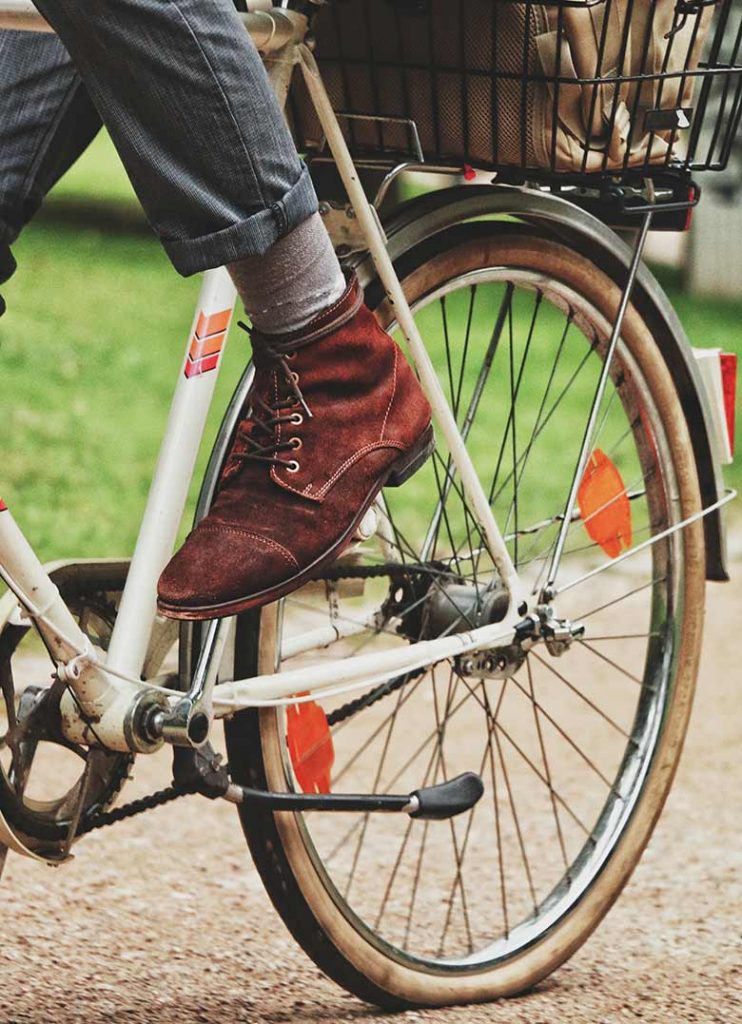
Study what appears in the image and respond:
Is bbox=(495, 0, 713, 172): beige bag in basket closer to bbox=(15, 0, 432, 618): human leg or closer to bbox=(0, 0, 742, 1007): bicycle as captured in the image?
bbox=(0, 0, 742, 1007): bicycle

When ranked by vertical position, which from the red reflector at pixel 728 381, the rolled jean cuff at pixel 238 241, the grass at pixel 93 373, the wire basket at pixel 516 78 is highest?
the grass at pixel 93 373

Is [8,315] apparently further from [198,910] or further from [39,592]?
[39,592]

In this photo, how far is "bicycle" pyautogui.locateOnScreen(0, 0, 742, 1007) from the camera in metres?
1.96

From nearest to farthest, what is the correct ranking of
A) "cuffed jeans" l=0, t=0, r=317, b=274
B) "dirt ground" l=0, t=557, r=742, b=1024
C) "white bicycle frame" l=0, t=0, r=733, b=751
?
"cuffed jeans" l=0, t=0, r=317, b=274 → "white bicycle frame" l=0, t=0, r=733, b=751 → "dirt ground" l=0, t=557, r=742, b=1024

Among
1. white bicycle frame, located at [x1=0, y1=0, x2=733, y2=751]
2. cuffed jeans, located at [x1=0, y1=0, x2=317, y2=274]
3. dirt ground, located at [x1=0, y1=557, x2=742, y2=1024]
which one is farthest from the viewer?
dirt ground, located at [x1=0, y1=557, x2=742, y2=1024]

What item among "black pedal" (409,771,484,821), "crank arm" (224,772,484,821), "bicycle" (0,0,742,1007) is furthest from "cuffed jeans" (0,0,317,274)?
"black pedal" (409,771,484,821)

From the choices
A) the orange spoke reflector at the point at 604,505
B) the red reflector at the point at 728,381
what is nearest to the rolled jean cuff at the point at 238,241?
the orange spoke reflector at the point at 604,505

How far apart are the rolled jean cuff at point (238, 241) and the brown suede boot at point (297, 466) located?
164mm

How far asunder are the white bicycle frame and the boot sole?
0.13m

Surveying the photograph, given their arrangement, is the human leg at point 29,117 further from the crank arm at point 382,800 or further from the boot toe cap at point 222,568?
the crank arm at point 382,800

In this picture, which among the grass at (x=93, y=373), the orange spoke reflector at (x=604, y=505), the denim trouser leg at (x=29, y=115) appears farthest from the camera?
the grass at (x=93, y=373)

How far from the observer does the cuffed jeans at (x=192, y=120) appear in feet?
5.27

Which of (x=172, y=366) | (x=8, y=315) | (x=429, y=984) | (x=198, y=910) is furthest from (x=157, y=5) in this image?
(x=8, y=315)

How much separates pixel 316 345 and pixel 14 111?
50 centimetres
